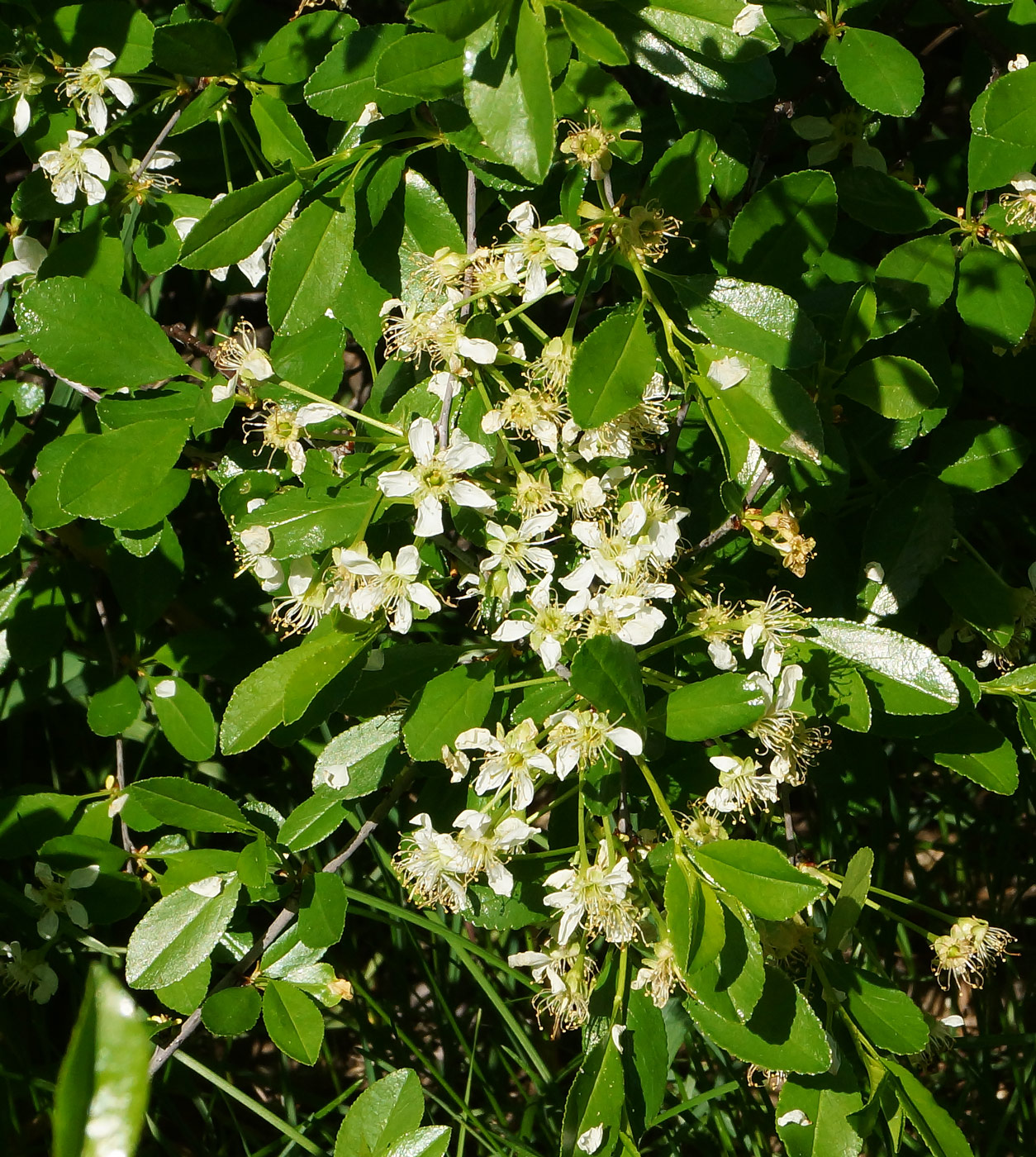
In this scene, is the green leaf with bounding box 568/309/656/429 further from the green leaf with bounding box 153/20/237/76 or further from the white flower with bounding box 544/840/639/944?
the green leaf with bounding box 153/20/237/76

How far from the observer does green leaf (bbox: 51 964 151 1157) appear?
1.13ft

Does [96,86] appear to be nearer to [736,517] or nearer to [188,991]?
[736,517]

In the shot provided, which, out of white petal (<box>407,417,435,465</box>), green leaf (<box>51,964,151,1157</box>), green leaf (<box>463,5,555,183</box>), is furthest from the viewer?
white petal (<box>407,417,435,465</box>)

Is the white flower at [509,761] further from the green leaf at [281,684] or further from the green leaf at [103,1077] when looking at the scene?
the green leaf at [103,1077]

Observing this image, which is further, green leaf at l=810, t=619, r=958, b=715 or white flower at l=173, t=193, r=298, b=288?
white flower at l=173, t=193, r=298, b=288

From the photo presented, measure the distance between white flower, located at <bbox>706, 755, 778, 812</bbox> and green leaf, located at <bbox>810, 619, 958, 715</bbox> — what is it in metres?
0.16

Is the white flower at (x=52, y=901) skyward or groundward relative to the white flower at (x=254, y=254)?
groundward

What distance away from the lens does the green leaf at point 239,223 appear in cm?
105

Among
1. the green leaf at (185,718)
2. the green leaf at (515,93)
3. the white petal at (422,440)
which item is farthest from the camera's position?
the green leaf at (185,718)

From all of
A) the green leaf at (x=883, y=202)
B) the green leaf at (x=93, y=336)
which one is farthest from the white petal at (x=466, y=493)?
the green leaf at (x=883, y=202)

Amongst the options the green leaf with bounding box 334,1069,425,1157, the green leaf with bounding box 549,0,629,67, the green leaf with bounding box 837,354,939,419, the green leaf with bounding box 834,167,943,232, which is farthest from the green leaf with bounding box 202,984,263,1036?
the green leaf with bounding box 834,167,943,232

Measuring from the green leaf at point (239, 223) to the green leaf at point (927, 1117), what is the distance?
113cm

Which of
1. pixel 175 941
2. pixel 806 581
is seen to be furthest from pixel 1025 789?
pixel 175 941

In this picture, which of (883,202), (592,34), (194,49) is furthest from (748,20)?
(194,49)
